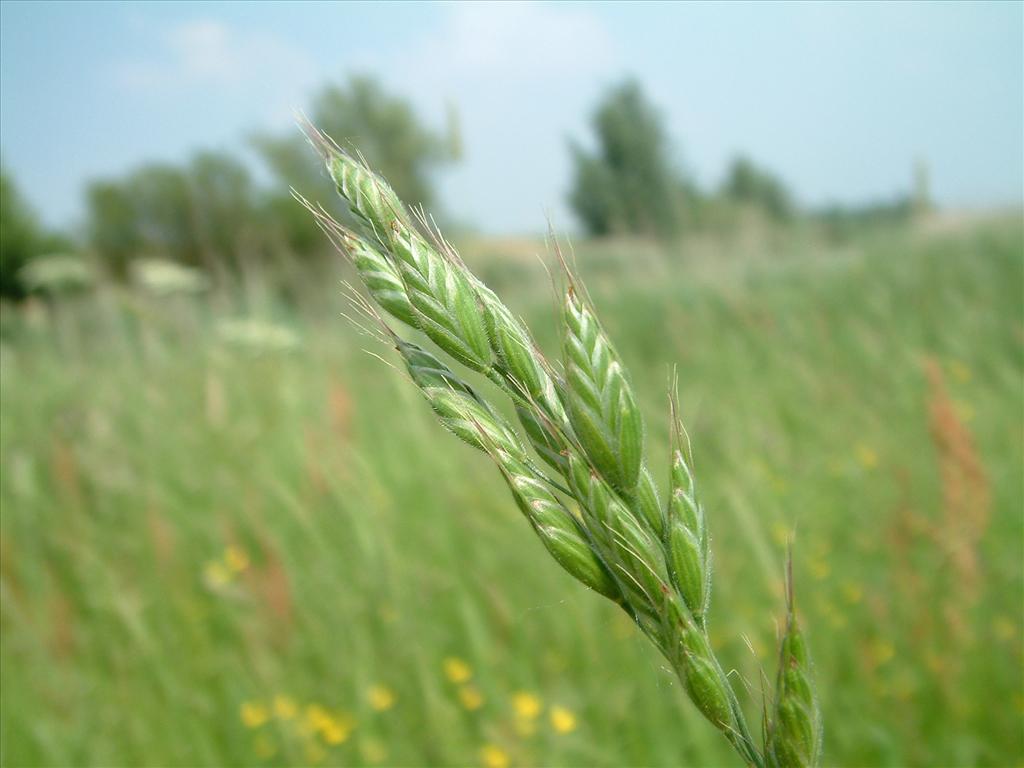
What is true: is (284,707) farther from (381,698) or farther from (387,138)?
(387,138)

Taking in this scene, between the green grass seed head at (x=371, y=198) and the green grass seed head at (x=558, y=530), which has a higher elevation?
the green grass seed head at (x=371, y=198)

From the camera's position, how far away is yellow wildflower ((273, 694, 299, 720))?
6.75 ft

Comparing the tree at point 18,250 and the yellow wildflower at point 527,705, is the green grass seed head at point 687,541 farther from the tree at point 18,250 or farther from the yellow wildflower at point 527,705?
the tree at point 18,250

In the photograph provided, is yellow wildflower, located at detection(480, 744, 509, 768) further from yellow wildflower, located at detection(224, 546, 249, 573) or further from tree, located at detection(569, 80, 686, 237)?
tree, located at detection(569, 80, 686, 237)

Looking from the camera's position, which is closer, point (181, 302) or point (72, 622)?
point (72, 622)

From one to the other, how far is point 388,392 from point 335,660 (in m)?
2.79

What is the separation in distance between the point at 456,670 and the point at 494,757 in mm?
348

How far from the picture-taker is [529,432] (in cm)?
53

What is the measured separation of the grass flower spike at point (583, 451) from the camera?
47cm

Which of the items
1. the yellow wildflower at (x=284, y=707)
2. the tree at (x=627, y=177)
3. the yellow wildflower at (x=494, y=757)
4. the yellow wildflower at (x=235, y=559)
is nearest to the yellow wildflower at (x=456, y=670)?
the yellow wildflower at (x=494, y=757)

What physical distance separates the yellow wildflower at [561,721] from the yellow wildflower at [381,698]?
421 millimetres

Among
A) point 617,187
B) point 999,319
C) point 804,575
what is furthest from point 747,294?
point 804,575

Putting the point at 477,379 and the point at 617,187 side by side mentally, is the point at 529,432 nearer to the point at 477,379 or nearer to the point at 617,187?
the point at 477,379

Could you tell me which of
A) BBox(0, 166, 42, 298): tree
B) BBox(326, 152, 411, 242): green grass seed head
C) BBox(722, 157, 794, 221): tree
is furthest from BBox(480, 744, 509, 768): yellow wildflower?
BBox(722, 157, 794, 221): tree
